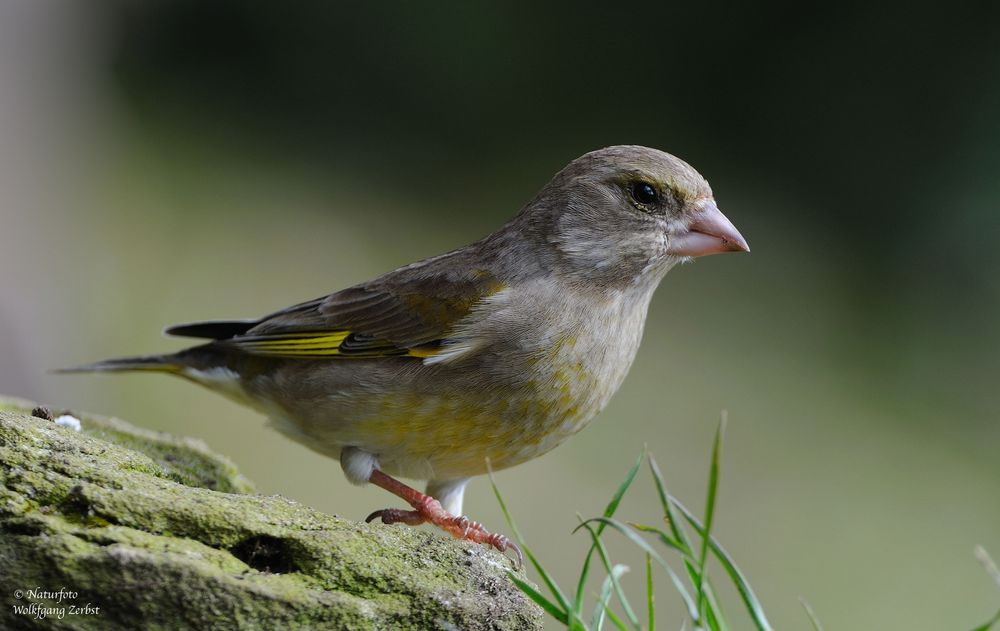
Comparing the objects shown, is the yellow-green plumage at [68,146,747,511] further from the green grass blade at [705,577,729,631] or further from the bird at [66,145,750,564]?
the green grass blade at [705,577,729,631]

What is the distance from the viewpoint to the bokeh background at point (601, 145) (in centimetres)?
816

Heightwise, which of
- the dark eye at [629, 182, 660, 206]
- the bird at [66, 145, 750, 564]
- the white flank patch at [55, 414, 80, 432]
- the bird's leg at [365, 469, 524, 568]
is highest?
the dark eye at [629, 182, 660, 206]

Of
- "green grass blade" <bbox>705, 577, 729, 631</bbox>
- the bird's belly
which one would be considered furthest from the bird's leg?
"green grass blade" <bbox>705, 577, 729, 631</bbox>

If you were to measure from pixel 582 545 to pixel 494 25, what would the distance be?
625 cm

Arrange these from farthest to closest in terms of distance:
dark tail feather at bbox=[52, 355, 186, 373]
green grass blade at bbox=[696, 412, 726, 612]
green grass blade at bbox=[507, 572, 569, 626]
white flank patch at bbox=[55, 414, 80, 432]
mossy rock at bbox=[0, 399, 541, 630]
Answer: dark tail feather at bbox=[52, 355, 186, 373] < white flank patch at bbox=[55, 414, 80, 432] < green grass blade at bbox=[507, 572, 569, 626] < green grass blade at bbox=[696, 412, 726, 612] < mossy rock at bbox=[0, 399, 541, 630]

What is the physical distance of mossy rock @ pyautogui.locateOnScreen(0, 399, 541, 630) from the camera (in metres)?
2.35

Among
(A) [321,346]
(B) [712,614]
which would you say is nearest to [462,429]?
(A) [321,346]

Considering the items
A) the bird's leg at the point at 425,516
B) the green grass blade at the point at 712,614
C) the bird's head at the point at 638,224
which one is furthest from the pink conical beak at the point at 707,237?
→ the green grass blade at the point at 712,614

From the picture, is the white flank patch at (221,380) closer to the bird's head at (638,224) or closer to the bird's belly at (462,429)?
the bird's belly at (462,429)

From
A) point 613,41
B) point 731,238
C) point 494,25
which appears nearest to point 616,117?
point 613,41

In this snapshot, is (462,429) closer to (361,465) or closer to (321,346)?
(361,465)

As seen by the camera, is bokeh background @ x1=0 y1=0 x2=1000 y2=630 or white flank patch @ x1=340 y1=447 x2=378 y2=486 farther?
bokeh background @ x1=0 y1=0 x2=1000 y2=630

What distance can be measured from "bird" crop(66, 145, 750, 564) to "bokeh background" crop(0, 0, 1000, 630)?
11.1ft

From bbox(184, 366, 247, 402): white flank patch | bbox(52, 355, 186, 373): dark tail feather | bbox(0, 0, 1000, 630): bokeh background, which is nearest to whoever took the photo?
bbox(184, 366, 247, 402): white flank patch
